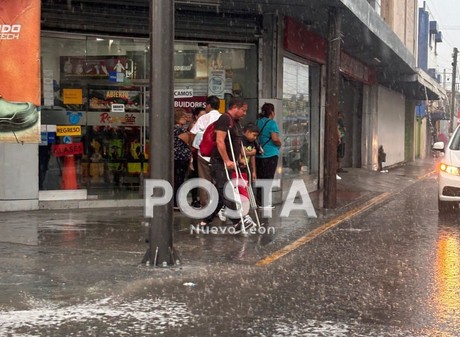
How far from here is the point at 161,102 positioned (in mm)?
6832

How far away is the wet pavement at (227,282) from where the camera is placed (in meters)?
5.16

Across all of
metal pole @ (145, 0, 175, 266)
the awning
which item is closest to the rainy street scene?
metal pole @ (145, 0, 175, 266)

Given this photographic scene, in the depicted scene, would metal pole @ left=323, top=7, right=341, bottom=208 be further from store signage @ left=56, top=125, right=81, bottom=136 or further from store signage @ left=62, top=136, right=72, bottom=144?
store signage @ left=62, top=136, right=72, bottom=144

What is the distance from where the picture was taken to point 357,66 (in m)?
20.5

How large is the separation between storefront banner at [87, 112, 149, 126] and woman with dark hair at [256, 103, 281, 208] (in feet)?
7.58

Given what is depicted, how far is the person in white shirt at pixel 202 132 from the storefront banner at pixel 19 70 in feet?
7.68

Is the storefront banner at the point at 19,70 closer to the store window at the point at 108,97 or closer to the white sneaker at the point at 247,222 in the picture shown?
the store window at the point at 108,97

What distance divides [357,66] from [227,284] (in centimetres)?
1525

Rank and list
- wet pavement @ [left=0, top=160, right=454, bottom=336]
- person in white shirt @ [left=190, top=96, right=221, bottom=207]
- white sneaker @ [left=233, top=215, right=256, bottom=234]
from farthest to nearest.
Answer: person in white shirt @ [left=190, top=96, right=221, bottom=207], white sneaker @ [left=233, top=215, right=256, bottom=234], wet pavement @ [left=0, top=160, right=454, bottom=336]

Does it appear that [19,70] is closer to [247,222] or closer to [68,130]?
[68,130]

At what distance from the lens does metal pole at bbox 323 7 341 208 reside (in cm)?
1183

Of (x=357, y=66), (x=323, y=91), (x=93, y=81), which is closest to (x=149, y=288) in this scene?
(x=93, y=81)

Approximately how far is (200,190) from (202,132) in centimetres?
91

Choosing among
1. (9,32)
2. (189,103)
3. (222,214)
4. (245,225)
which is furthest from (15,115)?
(189,103)
